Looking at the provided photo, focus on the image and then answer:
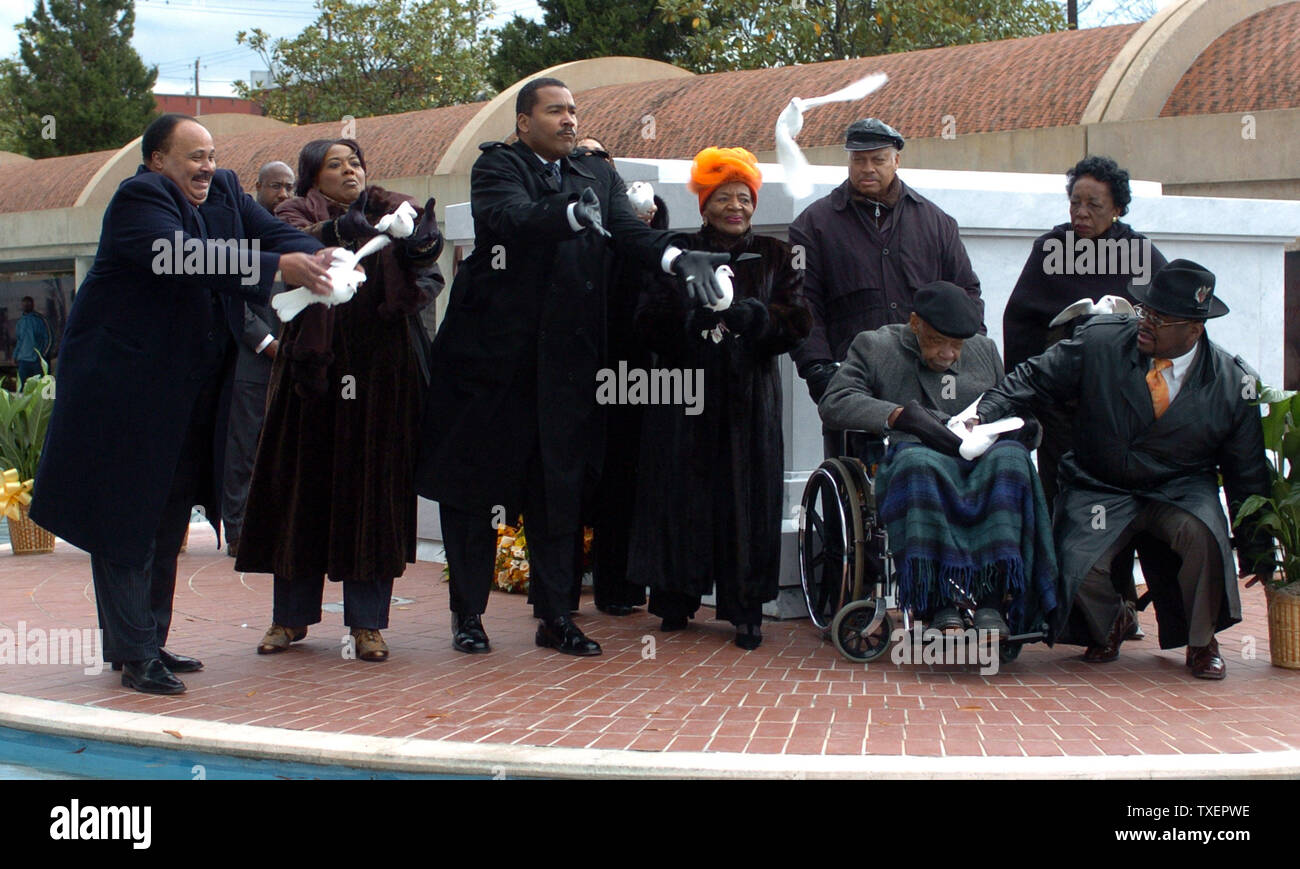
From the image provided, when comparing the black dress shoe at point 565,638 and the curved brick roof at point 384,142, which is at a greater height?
the curved brick roof at point 384,142

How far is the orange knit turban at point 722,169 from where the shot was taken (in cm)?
579

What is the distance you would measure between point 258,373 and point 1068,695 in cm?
483

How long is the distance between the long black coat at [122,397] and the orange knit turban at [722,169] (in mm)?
1705

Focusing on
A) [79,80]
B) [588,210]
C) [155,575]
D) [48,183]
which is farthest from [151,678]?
[79,80]

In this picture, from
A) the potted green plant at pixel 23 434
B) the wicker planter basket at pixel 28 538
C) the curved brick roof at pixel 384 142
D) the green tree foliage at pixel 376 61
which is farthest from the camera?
the green tree foliage at pixel 376 61

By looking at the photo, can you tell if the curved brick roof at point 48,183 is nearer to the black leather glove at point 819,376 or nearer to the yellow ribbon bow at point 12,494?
the yellow ribbon bow at point 12,494

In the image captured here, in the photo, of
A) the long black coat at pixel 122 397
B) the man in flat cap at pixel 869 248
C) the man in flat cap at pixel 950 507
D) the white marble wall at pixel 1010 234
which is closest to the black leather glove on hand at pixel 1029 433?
the man in flat cap at pixel 950 507

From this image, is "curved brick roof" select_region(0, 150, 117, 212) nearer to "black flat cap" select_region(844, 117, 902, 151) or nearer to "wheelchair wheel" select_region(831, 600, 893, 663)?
"black flat cap" select_region(844, 117, 902, 151)

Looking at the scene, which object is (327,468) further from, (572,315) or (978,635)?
(978,635)

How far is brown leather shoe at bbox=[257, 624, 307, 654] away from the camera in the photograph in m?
6.02

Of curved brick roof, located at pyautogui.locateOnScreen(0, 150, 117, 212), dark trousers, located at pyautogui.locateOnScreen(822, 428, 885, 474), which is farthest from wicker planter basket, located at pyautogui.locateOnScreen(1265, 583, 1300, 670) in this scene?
curved brick roof, located at pyautogui.locateOnScreen(0, 150, 117, 212)

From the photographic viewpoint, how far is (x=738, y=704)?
5039 millimetres

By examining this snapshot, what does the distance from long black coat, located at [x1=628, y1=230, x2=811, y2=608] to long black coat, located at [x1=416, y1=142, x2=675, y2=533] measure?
0.32 metres

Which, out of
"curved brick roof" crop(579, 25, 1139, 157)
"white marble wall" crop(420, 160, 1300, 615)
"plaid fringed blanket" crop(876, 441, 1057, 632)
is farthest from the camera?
"curved brick roof" crop(579, 25, 1139, 157)
